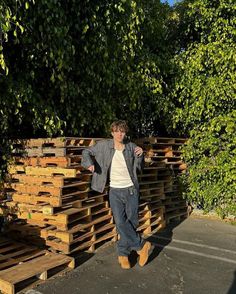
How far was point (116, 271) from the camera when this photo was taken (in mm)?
5352

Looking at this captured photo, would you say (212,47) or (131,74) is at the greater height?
(212,47)

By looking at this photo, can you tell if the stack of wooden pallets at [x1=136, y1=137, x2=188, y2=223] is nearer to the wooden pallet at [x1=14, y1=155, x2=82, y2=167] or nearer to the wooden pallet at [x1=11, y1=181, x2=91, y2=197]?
the wooden pallet at [x1=11, y1=181, x2=91, y2=197]

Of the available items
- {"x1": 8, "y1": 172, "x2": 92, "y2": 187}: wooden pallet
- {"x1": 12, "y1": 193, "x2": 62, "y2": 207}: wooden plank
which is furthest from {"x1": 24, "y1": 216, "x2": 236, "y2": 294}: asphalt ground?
{"x1": 8, "y1": 172, "x2": 92, "y2": 187}: wooden pallet

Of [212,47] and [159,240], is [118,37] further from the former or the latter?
[159,240]

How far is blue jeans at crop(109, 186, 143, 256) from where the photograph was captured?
5344 mm

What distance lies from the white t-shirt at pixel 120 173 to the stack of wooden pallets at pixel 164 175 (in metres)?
1.97

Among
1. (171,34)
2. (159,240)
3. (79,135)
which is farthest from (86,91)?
(171,34)

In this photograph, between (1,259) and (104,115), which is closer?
(1,259)

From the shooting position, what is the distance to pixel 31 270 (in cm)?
478

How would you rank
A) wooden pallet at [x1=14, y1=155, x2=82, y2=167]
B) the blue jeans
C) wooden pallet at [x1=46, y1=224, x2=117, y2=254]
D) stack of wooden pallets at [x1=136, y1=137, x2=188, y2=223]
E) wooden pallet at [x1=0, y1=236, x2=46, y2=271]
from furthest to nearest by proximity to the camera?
stack of wooden pallets at [x1=136, y1=137, x2=188, y2=223]
wooden pallet at [x1=14, y1=155, x2=82, y2=167]
wooden pallet at [x1=46, y1=224, x2=117, y2=254]
the blue jeans
wooden pallet at [x1=0, y1=236, x2=46, y2=271]

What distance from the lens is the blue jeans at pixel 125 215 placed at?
5.34 metres

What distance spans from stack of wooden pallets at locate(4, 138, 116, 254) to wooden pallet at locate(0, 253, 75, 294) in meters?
0.23

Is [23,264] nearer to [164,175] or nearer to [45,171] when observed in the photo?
[45,171]

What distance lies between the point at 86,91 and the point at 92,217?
2191 millimetres
